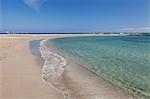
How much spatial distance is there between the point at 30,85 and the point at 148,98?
11.8 ft

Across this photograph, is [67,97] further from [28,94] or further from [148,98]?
[148,98]

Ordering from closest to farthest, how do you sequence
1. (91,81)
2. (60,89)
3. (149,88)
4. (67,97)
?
1. (67,97)
2. (60,89)
3. (149,88)
4. (91,81)

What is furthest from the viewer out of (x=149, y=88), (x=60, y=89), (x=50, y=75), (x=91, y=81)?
(x=50, y=75)

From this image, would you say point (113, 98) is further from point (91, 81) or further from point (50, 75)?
point (50, 75)

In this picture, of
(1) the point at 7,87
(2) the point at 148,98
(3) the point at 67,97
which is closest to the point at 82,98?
(3) the point at 67,97

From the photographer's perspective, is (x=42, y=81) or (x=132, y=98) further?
(x=42, y=81)

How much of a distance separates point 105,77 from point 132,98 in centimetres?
256

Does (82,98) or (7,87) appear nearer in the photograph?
(82,98)

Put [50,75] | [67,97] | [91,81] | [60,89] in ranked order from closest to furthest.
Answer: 1. [67,97]
2. [60,89]
3. [91,81]
4. [50,75]

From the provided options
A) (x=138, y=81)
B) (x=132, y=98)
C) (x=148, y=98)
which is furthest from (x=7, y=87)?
(x=138, y=81)

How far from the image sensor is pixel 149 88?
709 centimetres

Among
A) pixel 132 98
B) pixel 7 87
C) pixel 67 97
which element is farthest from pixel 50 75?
pixel 132 98

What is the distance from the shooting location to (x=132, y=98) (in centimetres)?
614

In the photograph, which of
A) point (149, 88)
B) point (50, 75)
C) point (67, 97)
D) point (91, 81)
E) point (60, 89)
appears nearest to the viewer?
point (67, 97)
